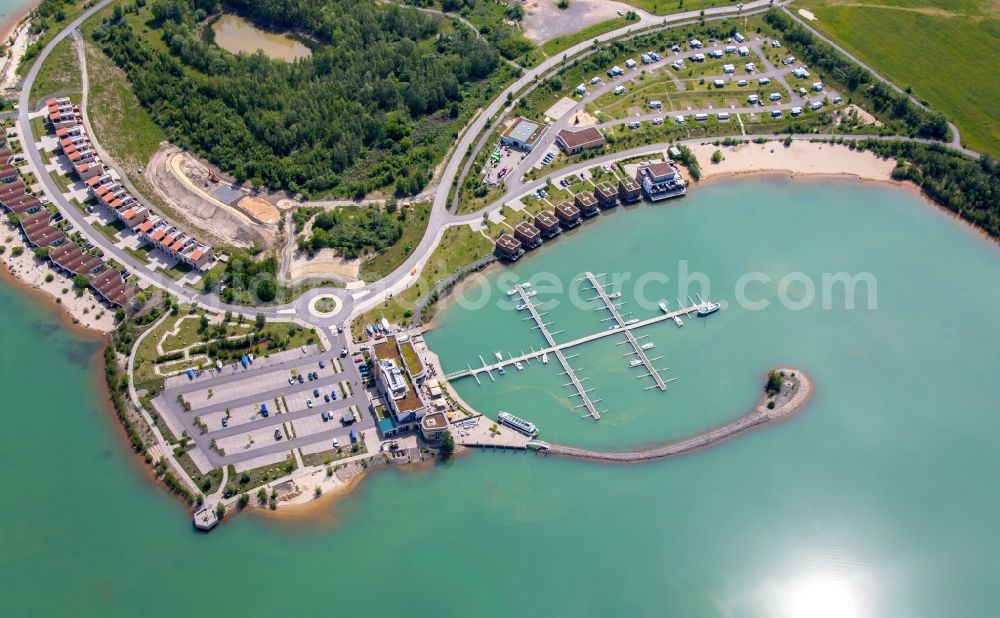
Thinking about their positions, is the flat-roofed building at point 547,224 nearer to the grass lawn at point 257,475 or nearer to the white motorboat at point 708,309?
the white motorboat at point 708,309

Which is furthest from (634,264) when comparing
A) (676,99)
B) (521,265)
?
(676,99)

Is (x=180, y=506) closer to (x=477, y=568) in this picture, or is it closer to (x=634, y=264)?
(x=477, y=568)

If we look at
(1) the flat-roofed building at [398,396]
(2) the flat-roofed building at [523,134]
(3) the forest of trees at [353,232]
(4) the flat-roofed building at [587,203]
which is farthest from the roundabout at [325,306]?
(2) the flat-roofed building at [523,134]

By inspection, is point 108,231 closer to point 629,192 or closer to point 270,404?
point 270,404

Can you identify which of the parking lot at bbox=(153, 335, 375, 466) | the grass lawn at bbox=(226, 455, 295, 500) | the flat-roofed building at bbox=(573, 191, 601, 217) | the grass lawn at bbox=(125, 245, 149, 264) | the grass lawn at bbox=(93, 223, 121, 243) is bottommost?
the grass lawn at bbox=(226, 455, 295, 500)

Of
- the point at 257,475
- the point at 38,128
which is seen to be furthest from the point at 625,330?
the point at 38,128

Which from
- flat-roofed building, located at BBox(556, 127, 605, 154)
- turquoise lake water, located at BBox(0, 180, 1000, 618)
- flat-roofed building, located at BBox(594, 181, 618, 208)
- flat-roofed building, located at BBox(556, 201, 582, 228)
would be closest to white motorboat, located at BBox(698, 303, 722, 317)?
turquoise lake water, located at BBox(0, 180, 1000, 618)

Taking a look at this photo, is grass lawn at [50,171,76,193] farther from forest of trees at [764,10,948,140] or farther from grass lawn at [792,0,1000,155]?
grass lawn at [792,0,1000,155]
